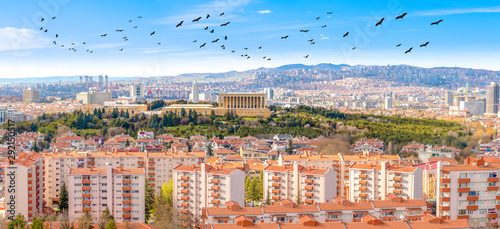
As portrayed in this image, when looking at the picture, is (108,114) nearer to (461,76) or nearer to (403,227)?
(403,227)

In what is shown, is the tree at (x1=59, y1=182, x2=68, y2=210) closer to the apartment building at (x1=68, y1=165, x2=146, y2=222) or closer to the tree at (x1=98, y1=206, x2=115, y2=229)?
the apartment building at (x1=68, y1=165, x2=146, y2=222)

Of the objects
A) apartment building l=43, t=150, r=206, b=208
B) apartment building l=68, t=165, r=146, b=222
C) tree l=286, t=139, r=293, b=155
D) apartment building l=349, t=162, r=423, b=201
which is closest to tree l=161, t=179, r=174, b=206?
apartment building l=68, t=165, r=146, b=222

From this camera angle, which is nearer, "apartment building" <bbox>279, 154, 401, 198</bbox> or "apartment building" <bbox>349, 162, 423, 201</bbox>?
"apartment building" <bbox>349, 162, 423, 201</bbox>

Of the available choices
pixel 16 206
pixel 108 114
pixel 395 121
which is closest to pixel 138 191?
pixel 16 206

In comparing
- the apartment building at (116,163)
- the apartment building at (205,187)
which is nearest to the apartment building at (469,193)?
the apartment building at (205,187)

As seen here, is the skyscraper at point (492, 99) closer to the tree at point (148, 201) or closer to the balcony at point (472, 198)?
the tree at point (148, 201)

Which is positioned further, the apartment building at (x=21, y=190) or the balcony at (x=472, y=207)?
the apartment building at (x=21, y=190)

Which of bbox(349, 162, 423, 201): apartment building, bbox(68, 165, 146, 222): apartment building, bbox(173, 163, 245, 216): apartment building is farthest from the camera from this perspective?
bbox(349, 162, 423, 201): apartment building
